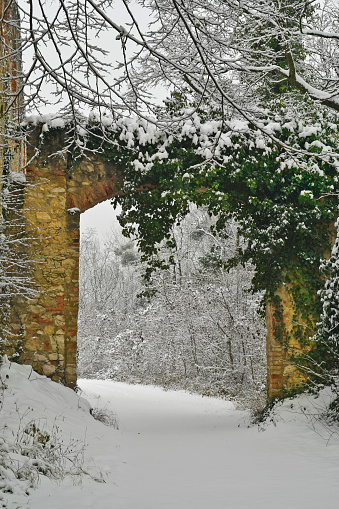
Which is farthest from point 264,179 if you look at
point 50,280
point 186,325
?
point 186,325

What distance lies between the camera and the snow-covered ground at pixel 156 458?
336 centimetres

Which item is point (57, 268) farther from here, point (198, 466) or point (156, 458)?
point (198, 466)

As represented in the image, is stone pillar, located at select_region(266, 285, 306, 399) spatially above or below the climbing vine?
below

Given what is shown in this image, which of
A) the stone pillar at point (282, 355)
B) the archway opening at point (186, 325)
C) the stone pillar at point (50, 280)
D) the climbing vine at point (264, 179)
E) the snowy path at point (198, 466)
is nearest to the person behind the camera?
the snowy path at point (198, 466)

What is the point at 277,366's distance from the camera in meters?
7.31

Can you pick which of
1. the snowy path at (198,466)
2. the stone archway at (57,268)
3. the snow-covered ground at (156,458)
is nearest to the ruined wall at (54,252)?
the stone archway at (57,268)

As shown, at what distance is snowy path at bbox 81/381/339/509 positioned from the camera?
11.3 ft

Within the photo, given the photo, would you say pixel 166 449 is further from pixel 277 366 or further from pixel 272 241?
pixel 272 241

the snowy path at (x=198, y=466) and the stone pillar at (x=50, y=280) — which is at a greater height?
the stone pillar at (x=50, y=280)

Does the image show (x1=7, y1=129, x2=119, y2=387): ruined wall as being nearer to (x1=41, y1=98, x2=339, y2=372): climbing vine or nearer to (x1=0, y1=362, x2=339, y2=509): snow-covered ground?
(x1=41, y1=98, x2=339, y2=372): climbing vine

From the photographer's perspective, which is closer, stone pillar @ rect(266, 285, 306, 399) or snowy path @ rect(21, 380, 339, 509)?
snowy path @ rect(21, 380, 339, 509)

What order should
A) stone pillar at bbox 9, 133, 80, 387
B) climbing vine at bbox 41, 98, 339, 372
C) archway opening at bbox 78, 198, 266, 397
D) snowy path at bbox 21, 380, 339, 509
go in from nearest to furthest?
1. snowy path at bbox 21, 380, 339, 509
2. stone pillar at bbox 9, 133, 80, 387
3. climbing vine at bbox 41, 98, 339, 372
4. archway opening at bbox 78, 198, 266, 397

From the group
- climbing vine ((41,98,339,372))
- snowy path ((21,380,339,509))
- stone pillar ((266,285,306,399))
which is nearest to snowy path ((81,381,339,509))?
snowy path ((21,380,339,509))

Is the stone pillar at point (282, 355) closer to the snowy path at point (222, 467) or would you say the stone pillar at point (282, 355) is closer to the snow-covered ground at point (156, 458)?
the snow-covered ground at point (156, 458)
